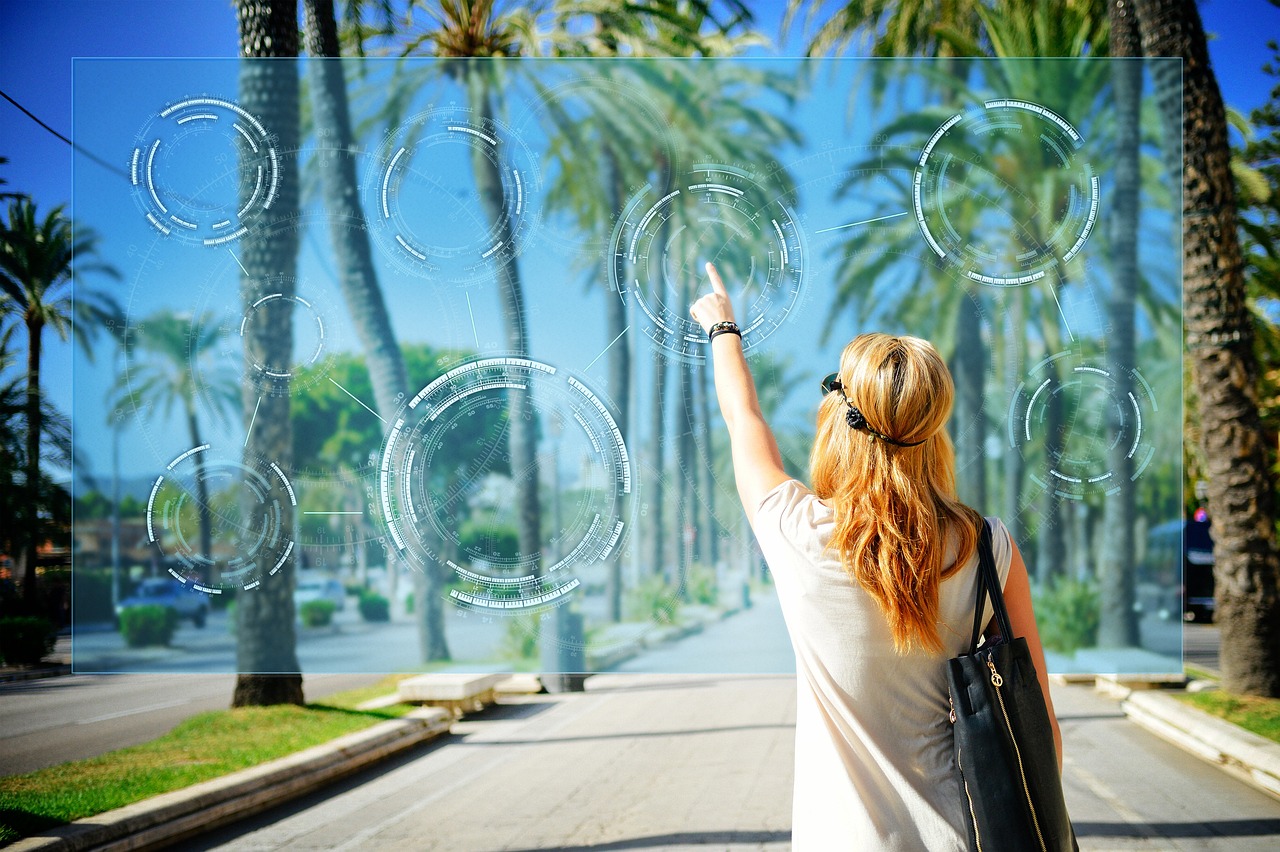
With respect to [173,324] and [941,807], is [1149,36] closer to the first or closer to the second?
[173,324]

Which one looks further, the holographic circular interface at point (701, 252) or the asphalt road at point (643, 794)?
the holographic circular interface at point (701, 252)

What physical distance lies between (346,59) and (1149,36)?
6.26 m

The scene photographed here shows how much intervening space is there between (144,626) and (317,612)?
40.0 inches

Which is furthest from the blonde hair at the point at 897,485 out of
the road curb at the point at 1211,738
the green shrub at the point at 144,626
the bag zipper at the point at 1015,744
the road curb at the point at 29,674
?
the road curb at the point at 29,674

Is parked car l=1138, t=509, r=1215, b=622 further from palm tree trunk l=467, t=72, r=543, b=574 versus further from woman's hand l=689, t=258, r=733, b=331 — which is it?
woman's hand l=689, t=258, r=733, b=331

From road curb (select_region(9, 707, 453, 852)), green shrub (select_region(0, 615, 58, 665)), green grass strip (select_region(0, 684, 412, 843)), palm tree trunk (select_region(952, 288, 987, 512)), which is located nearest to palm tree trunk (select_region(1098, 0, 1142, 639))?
palm tree trunk (select_region(952, 288, 987, 512))

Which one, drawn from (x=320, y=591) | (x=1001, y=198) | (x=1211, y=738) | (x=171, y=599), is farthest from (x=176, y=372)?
(x=1211, y=738)

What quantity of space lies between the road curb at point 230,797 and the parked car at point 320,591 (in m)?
1.24

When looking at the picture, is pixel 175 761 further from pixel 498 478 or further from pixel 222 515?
pixel 498 478

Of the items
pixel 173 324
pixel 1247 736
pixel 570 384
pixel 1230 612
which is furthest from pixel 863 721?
pixel 1230 612

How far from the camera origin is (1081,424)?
5773mm

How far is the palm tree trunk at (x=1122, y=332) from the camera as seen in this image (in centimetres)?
580

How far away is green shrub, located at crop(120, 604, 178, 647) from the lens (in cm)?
593

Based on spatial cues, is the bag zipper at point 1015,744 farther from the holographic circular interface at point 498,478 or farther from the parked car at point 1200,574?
the parked car at point 1200,574
